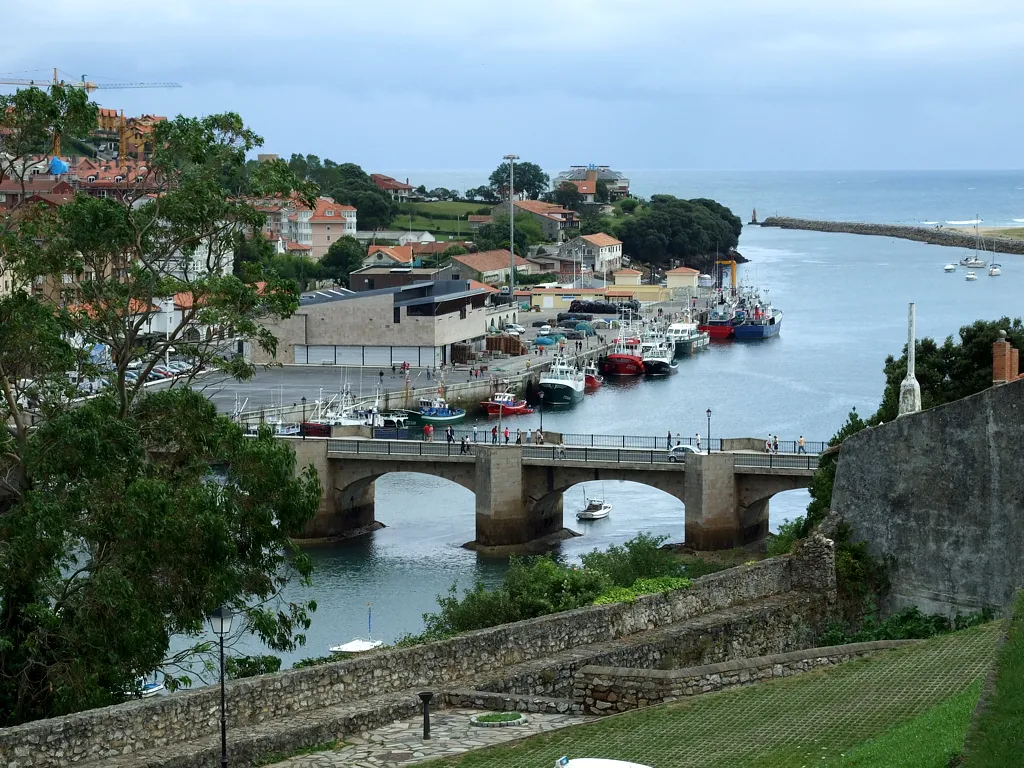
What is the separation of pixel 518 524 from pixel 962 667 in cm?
4153

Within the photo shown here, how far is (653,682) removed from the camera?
18.0 metres

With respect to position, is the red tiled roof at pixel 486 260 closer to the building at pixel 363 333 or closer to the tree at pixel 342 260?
the tree at pixel 342 260

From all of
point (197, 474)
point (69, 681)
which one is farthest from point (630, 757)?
point (197, 474)

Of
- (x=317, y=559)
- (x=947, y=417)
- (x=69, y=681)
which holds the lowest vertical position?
→ (x=317, y=559)

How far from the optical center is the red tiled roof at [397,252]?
509 ft

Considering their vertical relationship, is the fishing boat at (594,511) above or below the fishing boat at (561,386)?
below

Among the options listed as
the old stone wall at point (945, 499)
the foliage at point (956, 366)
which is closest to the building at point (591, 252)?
the foliage at point (956, 366)

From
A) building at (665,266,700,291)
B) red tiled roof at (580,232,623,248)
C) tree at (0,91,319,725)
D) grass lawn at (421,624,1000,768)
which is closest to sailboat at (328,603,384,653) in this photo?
tree at (0,91,319,725)

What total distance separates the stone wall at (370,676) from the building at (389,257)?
130339 millimetres

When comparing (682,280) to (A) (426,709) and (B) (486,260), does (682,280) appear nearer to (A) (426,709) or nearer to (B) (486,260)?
(B) (486,260)

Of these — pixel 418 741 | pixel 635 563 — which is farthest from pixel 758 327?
pixel 418 741

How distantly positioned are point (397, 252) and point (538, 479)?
99872 mm

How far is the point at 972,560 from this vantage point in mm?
23953

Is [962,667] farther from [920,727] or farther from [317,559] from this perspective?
[317,559]
